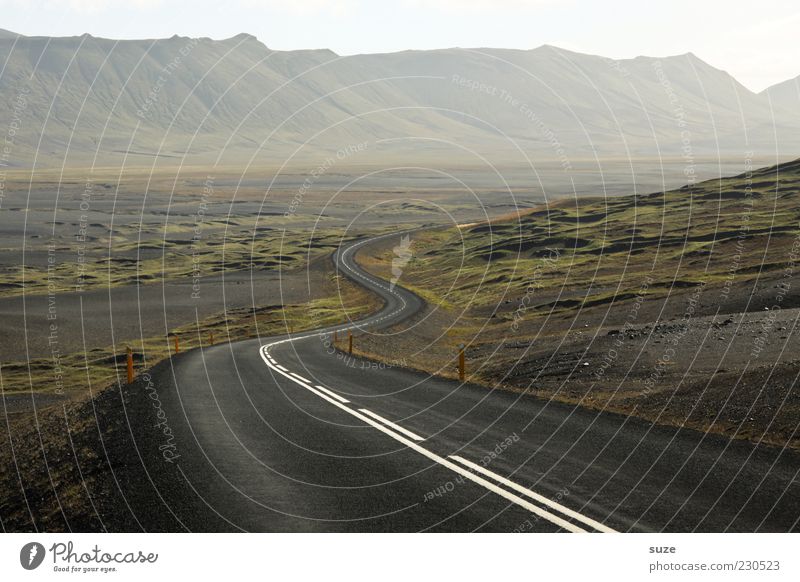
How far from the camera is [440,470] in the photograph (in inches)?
569

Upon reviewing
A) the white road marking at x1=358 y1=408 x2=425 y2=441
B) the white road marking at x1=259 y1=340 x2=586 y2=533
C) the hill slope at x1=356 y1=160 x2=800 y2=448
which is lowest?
the hill slope at x1=356 y1=160 x2=800 y2=448

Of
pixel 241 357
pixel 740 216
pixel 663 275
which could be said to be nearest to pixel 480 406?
pixel 241 357

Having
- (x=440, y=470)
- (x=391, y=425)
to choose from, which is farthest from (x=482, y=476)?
(x=391, y=425)

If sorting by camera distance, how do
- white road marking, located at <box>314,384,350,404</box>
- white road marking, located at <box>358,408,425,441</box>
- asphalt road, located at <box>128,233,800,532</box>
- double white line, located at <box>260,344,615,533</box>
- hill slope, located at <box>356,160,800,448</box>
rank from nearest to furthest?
double white line, located at <box>260,344,615,533</box> < asphalt road, located at <box>128,233,800,532</box> < white road marking, located at <box>358,408,425,441</box> < hill slope, located at <box>356,160,800,448</box> < white road marking, located at <box>314,384,350,404</box>

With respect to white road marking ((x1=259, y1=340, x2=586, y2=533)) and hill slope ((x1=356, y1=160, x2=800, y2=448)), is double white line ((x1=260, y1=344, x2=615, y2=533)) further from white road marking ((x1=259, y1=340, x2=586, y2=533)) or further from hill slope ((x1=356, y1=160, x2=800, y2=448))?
hill slope ((x1=356, y1=160, x2=800, y2=448))

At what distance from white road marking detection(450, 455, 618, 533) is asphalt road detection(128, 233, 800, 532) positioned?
0.04 meters

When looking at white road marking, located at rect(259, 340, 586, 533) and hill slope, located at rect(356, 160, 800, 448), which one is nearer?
white road marking, located at rect(259, 340, 586, 533)

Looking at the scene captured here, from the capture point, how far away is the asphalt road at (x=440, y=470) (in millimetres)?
11688

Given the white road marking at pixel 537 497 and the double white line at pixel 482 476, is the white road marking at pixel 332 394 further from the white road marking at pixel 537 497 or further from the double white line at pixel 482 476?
the white road marking at pixel 537 497

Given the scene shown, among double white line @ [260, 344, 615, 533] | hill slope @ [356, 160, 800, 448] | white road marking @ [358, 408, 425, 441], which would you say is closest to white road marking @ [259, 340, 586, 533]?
double white line @ [260, 344, 615, 533]

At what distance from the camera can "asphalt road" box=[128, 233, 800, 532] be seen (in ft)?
38.3

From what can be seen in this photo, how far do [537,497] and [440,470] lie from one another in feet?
7.98

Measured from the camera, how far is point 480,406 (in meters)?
21.7
